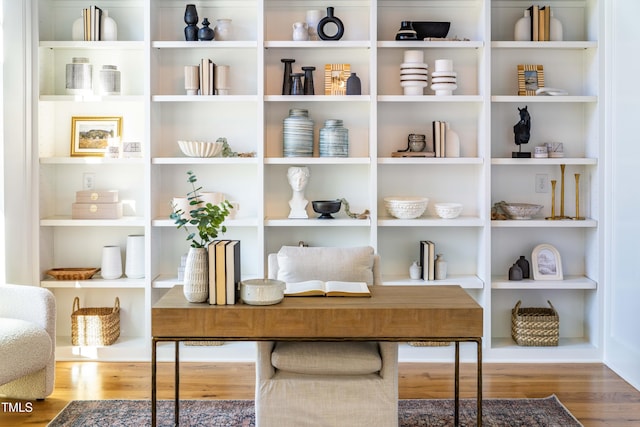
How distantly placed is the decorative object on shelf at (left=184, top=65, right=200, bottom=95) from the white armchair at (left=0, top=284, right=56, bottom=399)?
1682 millimetres

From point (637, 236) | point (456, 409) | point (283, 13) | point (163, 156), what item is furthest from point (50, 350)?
point (637, 236)

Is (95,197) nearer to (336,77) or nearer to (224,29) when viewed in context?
(224,29)

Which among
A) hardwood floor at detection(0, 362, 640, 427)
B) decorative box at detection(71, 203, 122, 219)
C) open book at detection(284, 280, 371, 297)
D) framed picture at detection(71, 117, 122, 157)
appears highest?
framed picture at detection(71, 117, 122, 157)

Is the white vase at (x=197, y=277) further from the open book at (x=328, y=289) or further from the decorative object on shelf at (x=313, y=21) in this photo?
the decorative object on shelf at (x=313, y=21)

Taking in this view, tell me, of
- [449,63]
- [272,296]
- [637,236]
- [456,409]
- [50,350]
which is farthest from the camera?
[449,63]

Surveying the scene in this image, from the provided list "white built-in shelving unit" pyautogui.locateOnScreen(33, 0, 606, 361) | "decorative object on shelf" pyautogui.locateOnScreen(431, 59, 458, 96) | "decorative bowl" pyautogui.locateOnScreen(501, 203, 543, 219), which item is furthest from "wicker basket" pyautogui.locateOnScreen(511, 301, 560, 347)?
"decorative object on shelf" pyautogui.locateOnScreen(431, 59, 458, 96)

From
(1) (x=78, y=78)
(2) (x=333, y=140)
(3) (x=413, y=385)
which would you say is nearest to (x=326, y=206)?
(2) (x=333, y=140)

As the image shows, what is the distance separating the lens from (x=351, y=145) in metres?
5.19

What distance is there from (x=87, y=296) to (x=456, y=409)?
110 inches

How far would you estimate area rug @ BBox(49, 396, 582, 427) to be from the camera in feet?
12.3

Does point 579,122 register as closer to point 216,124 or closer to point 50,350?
point 216,124

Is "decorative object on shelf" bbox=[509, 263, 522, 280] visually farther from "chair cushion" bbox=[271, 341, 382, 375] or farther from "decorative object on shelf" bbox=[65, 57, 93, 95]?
"decorative object on shelf" bbox=[65, 57, 93, 95]

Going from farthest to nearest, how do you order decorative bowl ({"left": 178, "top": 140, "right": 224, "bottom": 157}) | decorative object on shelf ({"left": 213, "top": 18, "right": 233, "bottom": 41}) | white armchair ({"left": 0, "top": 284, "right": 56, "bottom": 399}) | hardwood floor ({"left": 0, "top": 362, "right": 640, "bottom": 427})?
1. decorative object on shelf ({"left": 213, "top": 18, "right": 233, "bottom": 41})
2. decorative bowl ({"left": 178, "top": 140, "right": 224, "bottom": 157})
3. hardwood floor ({"left": 0, "top": 362, "right": 640, "bottom": 427})
4. white armchair ({"left": 0, "top": 284, "right": 56, "bottom": 399})

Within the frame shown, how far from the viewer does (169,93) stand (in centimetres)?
517
